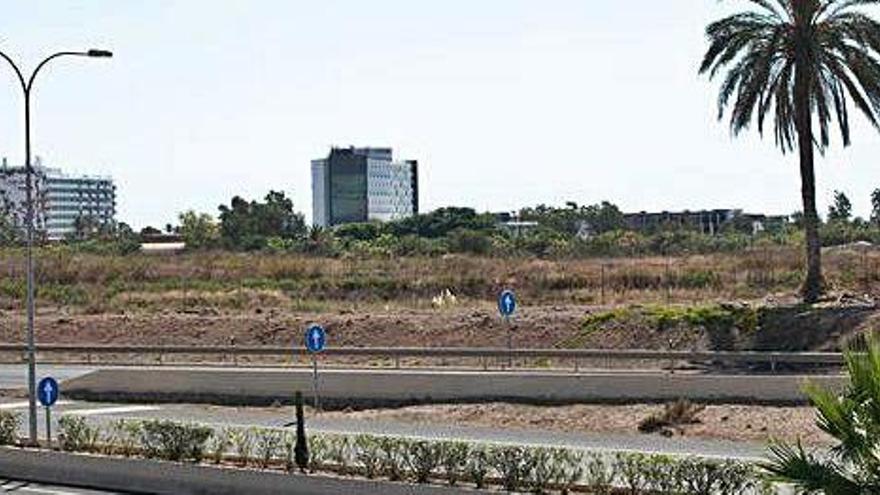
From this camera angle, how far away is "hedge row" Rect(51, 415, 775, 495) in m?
20.1

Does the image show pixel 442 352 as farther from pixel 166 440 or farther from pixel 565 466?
pixel 565 466

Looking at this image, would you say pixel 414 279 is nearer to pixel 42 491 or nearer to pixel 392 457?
pixel 42 491

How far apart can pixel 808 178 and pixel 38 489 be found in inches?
1024

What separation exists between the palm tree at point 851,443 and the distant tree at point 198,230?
113243 millimetres

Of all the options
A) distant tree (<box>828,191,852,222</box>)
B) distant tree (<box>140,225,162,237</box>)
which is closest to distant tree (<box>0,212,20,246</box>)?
distant tree (<box>140,225,162,237</box>)

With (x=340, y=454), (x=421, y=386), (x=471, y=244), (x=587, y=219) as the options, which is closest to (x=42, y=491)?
(x=340, y=454)

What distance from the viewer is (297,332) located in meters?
53.0

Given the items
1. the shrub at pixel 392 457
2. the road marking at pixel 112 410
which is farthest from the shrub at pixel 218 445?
the road marking at pixel 112 410

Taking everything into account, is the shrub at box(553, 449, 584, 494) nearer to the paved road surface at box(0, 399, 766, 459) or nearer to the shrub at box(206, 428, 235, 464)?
the paved road surface at box(0, 399, 766, 459)

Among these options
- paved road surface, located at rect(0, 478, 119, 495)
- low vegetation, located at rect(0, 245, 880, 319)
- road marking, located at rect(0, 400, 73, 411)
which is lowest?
paved road surface, located at rect(0, 478, 119, 495)

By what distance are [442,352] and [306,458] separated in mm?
15392

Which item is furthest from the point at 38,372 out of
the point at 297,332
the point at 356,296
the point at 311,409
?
the point at 356,296

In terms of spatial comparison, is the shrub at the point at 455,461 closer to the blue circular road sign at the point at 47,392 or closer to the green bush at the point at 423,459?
the green bush at the point at 423,459

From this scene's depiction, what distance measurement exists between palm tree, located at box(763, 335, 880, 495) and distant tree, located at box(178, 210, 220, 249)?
372 feet
